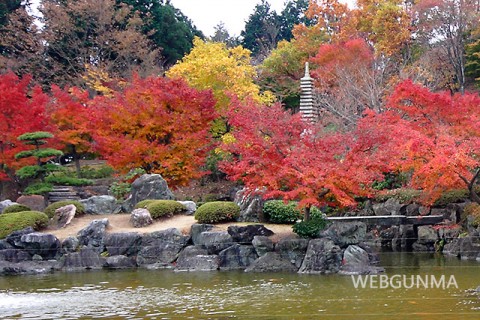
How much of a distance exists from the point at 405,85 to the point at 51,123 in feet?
47.7

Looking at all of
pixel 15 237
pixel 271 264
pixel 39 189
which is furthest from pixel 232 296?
pixel 39 189

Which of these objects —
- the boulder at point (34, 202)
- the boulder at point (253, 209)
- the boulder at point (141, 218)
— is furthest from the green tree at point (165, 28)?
the boulder at point (253, 209)

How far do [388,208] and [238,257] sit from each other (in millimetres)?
7874

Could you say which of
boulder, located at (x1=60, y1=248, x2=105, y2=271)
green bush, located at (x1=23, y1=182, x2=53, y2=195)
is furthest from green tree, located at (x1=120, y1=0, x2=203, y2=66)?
boulder, located at (x1=60, y1=248, x2=105, y2=271)

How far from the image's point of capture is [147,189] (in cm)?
2375

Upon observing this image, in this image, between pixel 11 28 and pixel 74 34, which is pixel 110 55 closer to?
pixel 74 34

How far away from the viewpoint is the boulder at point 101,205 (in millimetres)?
23688

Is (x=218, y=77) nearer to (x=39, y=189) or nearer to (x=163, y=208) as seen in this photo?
(x=163, y=208)

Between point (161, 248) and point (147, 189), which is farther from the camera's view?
point (147, 189)

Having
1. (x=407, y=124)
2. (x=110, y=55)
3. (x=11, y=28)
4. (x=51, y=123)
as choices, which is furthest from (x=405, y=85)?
(x=11, y=28)

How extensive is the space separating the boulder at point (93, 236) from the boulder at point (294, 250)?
5.65m

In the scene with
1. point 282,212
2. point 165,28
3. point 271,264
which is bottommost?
point 271,264

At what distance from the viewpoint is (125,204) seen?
23922 mm

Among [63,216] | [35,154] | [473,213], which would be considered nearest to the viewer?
[473,213]
